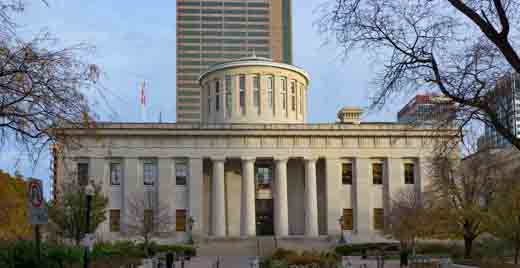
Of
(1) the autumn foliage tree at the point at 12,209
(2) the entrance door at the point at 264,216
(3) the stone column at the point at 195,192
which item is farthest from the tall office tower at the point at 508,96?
(2) the entrance door at the point at 264,216

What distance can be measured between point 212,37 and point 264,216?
95.6 m

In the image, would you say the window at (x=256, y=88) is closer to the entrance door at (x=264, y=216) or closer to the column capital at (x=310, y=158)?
the column capital at (x=310, y=158)

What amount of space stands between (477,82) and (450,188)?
1005 inches

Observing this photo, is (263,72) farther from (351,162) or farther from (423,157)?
(423,157)

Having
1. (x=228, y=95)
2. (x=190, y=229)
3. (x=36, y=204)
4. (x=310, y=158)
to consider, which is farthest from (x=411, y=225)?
(x=228, y=95)

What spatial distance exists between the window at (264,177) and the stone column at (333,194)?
643cm

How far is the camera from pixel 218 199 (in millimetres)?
60781

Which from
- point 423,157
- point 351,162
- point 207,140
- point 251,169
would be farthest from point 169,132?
point 423,157

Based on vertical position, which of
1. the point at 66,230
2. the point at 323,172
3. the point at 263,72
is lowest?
the point at 66,230

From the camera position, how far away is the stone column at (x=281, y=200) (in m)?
60.7

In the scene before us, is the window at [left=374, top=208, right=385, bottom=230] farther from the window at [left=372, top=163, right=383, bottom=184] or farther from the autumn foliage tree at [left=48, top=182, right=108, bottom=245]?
the autumn foliage tree at [left=48, top=182, right=108, bottom=245]

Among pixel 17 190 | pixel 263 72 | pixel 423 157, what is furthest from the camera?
pixel 263 72

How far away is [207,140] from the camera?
→ 62.1m

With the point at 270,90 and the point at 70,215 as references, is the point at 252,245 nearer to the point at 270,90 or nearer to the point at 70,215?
the point at 70,215
